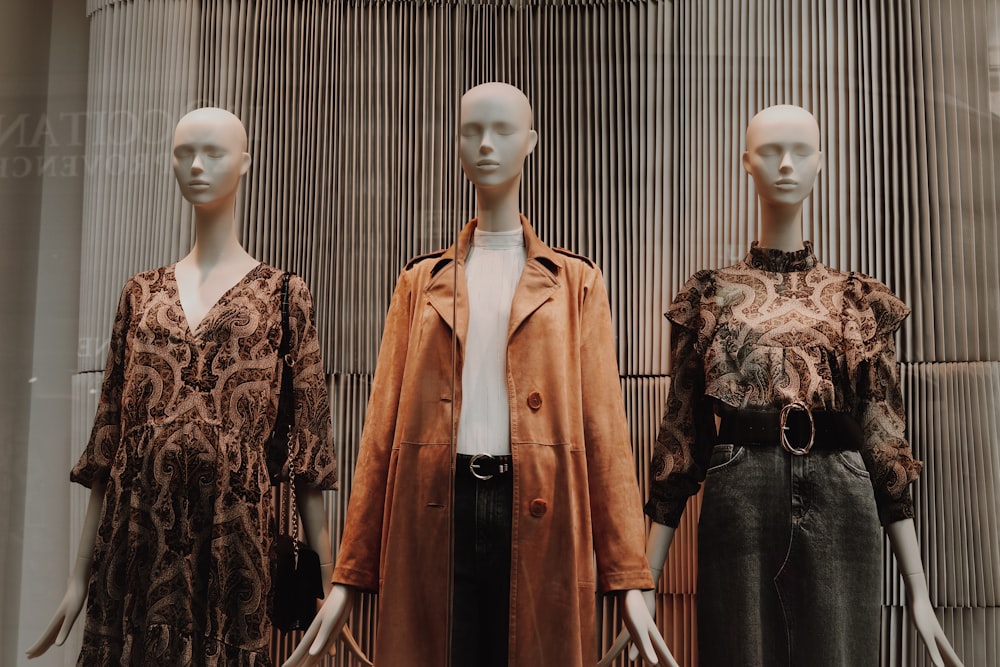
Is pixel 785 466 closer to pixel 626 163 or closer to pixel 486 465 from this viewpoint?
pixel 486 465

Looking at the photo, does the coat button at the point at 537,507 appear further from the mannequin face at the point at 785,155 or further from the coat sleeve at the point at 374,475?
the mannequin face at the point at 785,155

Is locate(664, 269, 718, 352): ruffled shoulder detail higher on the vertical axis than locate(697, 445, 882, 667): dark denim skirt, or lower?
higher

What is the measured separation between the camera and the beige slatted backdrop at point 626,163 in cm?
255

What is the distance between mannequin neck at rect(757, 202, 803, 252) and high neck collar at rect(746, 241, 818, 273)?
0.02 metres

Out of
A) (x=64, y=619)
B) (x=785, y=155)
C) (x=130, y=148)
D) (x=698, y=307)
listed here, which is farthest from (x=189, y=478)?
(x=785, y=155)

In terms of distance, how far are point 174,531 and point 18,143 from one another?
869 mm

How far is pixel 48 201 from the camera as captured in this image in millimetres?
2332

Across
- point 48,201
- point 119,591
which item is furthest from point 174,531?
point 48,201

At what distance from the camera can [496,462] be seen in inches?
86.2

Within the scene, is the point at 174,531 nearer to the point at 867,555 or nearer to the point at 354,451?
the point at 354,451

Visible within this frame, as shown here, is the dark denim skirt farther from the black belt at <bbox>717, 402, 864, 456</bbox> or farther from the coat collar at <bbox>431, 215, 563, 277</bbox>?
the coat collar at <bbox>431, 215, 563, 277</bbox>

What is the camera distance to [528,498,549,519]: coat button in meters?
2.16

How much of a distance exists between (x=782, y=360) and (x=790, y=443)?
19cm

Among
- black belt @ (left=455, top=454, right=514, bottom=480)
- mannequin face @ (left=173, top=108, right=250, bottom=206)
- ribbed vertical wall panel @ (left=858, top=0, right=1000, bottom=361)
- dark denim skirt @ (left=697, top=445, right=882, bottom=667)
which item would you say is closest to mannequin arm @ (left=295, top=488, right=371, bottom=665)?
black belt @ (left=455, top=454, right=514, bottom=480)
